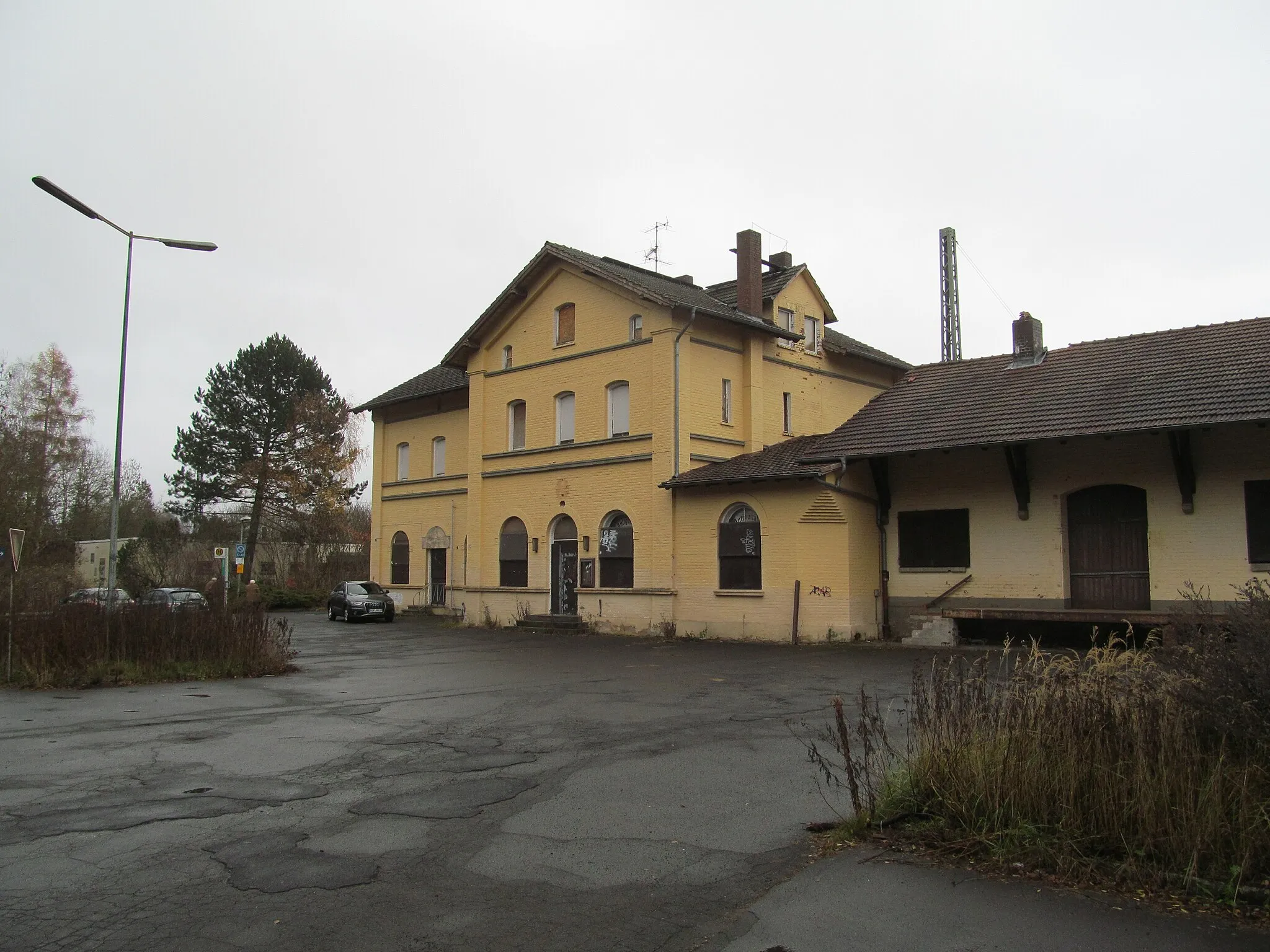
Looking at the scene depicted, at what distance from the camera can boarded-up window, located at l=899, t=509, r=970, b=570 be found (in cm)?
2259

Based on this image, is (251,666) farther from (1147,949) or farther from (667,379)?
(1147,949)

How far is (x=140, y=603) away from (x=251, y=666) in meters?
2.87

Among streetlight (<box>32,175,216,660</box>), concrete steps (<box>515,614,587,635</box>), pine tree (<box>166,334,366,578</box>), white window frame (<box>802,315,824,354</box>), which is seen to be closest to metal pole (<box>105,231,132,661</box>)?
streetlight (<box>32,175,216,660</box>)

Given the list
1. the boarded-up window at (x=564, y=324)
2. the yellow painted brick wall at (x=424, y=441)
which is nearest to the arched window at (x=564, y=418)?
the boarded-up window at (x=564, y=324)

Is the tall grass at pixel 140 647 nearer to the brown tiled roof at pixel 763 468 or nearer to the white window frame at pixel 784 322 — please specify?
the brown tiled roof at pixel 763 468

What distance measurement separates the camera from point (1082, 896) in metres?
5.20

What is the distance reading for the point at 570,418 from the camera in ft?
97.3

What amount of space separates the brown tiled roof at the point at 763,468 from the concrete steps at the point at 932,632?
13.3ft

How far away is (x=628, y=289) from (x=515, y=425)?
6.53 metres

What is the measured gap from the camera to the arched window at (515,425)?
31516 millimetres

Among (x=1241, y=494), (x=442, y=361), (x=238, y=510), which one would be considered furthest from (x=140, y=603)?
(x=238, y=510)

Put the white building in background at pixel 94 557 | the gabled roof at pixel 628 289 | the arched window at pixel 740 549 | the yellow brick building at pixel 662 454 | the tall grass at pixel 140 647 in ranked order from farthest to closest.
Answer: the white building in background at pixel 94 557, the gabled roof at pixel 628 289, the arched window at pixel 740 549, the yellow brick building at pixel 662 454, the tall grass at pixel 140 647

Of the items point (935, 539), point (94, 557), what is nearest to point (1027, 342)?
point (935, 539)

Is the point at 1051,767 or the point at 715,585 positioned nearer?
the point at 1051,767
